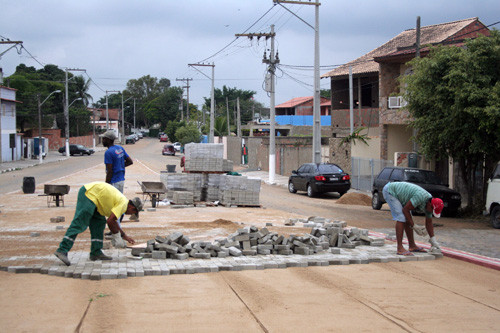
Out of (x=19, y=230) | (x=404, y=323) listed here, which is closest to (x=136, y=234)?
(x=19, y=230)

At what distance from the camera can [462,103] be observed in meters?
15.7

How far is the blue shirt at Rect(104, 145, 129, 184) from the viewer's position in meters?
10.8

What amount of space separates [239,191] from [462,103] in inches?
297

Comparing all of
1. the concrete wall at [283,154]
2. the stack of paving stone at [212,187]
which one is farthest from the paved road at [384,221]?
the concrete wall at [283,154]

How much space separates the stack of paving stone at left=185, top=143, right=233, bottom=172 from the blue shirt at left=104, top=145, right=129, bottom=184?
7.94 metres

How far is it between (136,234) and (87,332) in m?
5.90

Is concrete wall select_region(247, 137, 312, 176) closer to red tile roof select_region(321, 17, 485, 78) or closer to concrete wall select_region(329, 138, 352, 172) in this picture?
concrete wall select_region(329, 138, 352, 172)

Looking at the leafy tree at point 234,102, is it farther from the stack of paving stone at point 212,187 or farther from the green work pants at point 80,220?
the green work pants at point 80,220

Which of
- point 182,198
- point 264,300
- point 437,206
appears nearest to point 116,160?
point 264,300

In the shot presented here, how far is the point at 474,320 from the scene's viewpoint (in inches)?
246

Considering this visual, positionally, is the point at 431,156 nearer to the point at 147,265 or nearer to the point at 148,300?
the point at 147,265

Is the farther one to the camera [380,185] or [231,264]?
[380,185]

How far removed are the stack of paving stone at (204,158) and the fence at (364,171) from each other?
392 inches

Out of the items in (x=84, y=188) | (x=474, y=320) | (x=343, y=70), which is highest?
(x=343, y=70)
